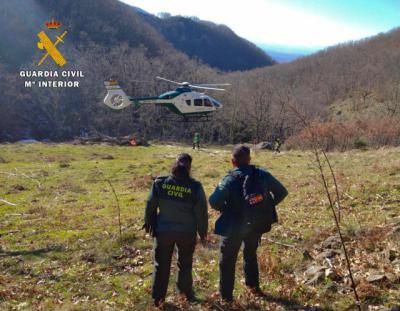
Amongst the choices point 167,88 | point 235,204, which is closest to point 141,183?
point 235,204

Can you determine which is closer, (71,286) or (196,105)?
(71,286)

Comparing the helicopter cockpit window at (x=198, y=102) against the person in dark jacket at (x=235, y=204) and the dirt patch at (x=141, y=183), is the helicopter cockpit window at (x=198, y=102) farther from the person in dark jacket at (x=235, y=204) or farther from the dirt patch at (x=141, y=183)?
the person in dark jacket at (x=235, y=204)


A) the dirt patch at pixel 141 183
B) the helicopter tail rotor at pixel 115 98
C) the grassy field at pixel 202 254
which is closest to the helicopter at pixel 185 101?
the helicopter tail rotor at pixel 115 98

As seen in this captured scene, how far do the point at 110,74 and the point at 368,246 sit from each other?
103 metres

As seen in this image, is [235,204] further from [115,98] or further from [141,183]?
[115,98]

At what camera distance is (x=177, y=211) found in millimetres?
5543

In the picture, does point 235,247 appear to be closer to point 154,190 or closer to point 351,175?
point 154,190

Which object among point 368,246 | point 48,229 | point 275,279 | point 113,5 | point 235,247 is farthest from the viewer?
point 113,5

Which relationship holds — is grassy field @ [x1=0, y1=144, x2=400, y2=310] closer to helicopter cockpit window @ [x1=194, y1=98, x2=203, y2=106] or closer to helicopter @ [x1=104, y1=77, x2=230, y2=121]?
helicopter @ [x1=104, y1=77, x2=230, y2=121]

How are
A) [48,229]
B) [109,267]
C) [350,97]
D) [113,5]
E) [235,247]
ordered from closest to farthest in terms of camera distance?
[235,247]
[109,267]
[48,229]
[350,97]
[113,5]

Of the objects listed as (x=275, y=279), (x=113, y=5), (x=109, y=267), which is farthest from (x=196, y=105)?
(x=113, y=5)

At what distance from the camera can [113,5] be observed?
153 m

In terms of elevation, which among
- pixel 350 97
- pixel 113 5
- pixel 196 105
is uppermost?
pixel 113 5

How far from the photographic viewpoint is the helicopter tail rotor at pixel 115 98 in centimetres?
2173
